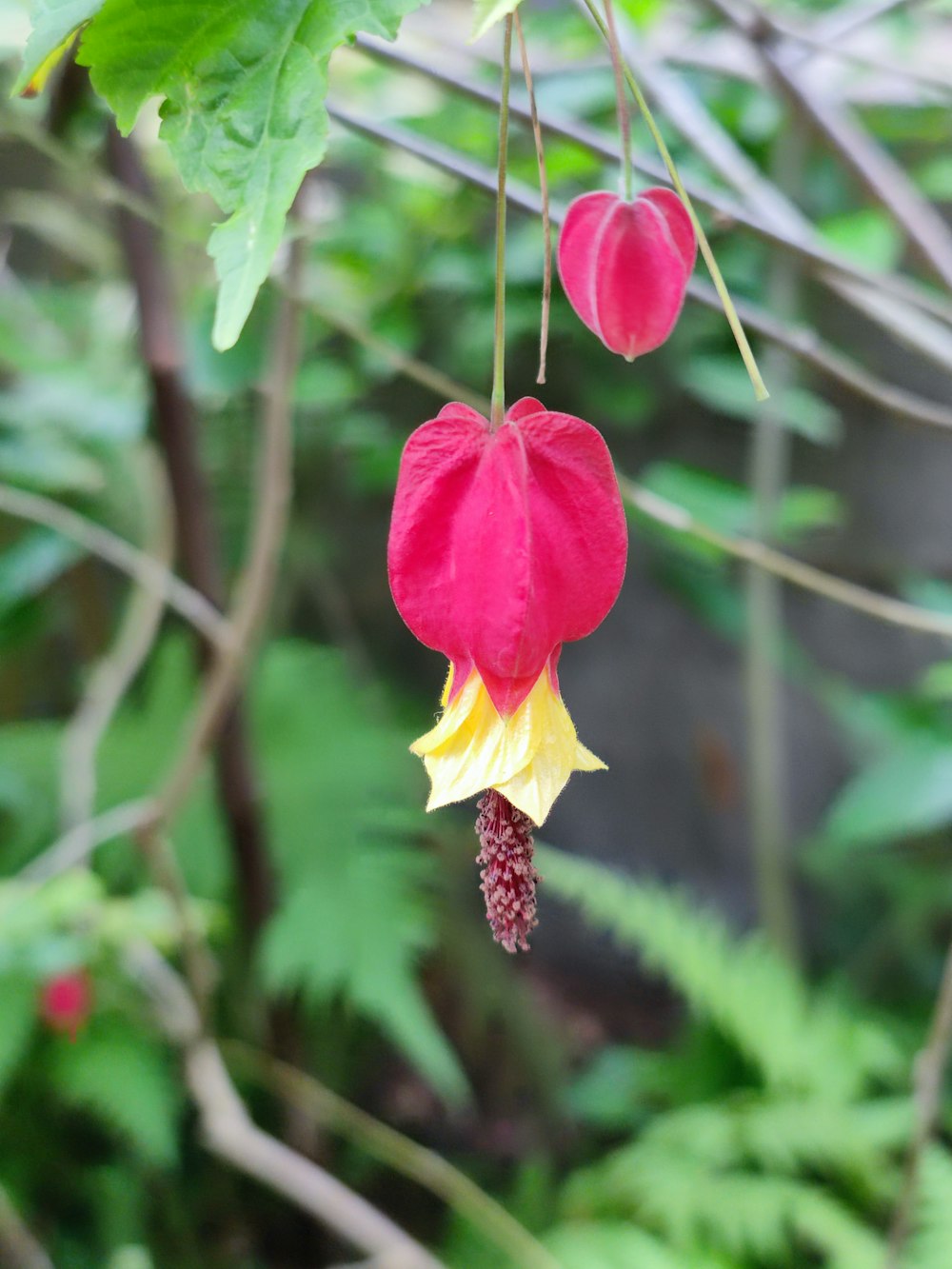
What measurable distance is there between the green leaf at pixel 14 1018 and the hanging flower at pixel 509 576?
95 cm

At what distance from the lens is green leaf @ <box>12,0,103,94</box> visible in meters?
0.23

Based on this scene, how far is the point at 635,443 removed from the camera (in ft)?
5.55

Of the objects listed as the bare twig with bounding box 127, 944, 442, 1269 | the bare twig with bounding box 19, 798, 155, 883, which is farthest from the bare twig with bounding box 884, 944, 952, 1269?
the bare twig with bounding box 19, 798, 155, 883

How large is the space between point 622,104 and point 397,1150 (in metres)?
1.00

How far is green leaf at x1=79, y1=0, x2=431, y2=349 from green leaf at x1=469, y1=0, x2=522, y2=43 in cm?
3

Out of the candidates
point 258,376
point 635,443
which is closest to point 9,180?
point 258,376

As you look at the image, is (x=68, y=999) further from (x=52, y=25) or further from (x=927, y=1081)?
(x=52, y=25)

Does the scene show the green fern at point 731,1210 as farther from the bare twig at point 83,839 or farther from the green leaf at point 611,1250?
the bare twig at point 83,839

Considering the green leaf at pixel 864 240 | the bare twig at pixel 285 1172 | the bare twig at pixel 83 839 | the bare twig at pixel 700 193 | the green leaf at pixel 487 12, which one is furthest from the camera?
the green leaf at pixel 864 240

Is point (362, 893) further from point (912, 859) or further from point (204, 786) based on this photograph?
point (912, 859)

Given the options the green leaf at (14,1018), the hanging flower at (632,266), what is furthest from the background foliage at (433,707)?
the hanging flower at (632,266)

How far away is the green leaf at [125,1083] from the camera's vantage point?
1.05 m

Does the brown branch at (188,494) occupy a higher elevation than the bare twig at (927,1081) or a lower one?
higher

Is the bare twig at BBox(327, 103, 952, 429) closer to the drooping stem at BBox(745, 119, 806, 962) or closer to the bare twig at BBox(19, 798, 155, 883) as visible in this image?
the bare twig at BBox(19, 798, 155, 883)
